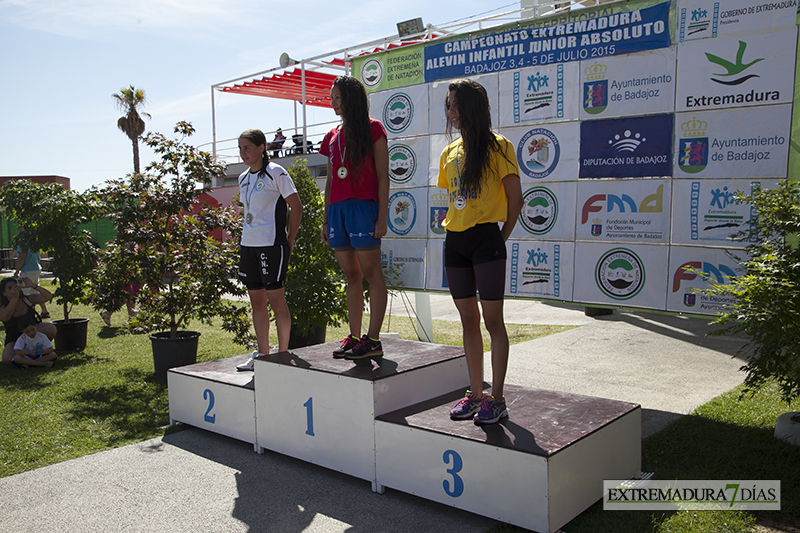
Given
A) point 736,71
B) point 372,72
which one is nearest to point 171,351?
point 372,72

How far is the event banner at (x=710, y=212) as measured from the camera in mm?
4223

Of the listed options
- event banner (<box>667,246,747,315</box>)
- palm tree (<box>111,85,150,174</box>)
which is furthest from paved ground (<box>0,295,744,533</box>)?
palm tree (<box>111,85,150,174</box>)

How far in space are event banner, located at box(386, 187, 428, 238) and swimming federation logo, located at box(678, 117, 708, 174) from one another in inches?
93.9

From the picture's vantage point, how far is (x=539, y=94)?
5.07m

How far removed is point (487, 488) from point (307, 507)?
945 millimetres

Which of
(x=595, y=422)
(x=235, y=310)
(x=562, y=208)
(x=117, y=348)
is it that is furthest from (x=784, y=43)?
(x=117, y=348)

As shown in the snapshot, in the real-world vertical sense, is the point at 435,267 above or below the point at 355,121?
below

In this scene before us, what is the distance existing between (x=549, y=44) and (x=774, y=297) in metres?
2.86

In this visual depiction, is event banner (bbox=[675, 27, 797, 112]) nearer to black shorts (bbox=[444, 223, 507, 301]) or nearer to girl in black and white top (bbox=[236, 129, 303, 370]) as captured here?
black shorts (bbox=[444, 223, 507, 301])

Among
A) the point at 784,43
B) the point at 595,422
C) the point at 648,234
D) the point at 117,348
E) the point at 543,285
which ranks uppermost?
the point at 784,43

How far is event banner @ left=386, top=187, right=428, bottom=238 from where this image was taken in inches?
234

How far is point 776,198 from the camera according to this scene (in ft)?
11.1

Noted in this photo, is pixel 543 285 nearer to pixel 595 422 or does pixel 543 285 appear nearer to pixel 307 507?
pixel 595 422

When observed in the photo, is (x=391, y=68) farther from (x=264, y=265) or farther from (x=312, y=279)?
(x=264, y=265)
